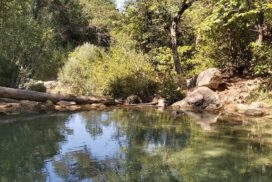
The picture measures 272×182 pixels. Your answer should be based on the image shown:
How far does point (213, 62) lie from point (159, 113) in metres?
5.25

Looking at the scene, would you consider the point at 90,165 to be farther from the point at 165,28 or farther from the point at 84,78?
the point at 165,28

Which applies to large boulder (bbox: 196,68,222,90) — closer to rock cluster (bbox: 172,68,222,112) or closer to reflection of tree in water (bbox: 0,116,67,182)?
rock cluster (bbox: 172,68,222,112)

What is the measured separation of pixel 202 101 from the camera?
1730 centimetres

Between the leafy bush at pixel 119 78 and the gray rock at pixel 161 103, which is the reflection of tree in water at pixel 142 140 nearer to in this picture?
the gray rock at pixel 161 103

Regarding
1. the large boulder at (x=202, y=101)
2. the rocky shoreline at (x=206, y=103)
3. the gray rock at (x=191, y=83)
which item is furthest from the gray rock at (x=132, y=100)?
the gray rock at (x=191, y=83)

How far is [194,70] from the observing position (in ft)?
68.9

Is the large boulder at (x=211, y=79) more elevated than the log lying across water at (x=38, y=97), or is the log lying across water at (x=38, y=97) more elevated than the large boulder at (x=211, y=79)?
the large boulder at (x=211, y=79)

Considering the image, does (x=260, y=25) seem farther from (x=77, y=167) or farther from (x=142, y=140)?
(x=77, y=167)

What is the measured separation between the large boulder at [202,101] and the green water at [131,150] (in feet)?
7.76

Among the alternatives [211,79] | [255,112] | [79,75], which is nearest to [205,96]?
[211,79]

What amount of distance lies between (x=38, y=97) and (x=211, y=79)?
24.9 feet

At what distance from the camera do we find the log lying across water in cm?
1630

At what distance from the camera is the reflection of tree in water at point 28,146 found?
7805 millimetres

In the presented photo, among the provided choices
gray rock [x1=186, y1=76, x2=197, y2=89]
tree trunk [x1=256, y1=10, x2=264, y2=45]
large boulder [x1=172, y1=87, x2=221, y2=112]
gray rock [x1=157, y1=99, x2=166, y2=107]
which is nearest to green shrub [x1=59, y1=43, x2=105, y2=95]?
gray rock [x1=157, y1=99, x2=166, y2=107]
